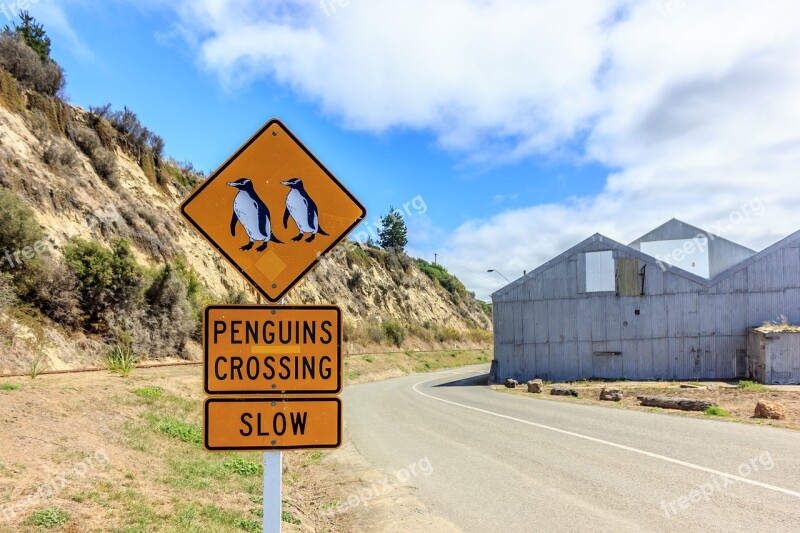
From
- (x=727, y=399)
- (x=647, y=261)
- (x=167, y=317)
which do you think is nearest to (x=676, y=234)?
(x=647, y=261)

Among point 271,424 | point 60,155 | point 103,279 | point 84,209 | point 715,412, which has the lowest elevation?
point 715,412

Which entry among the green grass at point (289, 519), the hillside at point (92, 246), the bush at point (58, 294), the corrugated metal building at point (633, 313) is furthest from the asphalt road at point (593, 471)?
the corrugated metal building at point (633, 313)

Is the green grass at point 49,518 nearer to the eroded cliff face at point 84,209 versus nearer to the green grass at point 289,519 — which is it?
the green grass at point 289,519

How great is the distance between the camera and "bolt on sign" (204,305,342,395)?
3.12 m

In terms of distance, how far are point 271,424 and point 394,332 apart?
5200 cm

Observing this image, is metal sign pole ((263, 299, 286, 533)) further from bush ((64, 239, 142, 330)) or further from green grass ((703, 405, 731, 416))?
bush ((64, 239, 142, 330))

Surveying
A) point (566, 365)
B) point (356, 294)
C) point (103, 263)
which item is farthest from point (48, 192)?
point (356, 294)

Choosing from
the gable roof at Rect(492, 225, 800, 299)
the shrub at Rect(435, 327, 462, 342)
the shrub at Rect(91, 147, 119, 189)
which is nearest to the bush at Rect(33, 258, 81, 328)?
the shrub at Rect(91, 147, 119, 189)

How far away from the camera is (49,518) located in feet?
15.6

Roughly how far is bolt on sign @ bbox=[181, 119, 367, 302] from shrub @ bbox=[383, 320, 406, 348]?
50.3 m

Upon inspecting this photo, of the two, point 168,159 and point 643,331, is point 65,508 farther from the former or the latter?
point 168,159

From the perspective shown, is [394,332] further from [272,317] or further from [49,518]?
[272,317]

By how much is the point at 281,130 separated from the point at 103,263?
69.7ft

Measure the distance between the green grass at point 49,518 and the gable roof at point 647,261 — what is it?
30142 mm
